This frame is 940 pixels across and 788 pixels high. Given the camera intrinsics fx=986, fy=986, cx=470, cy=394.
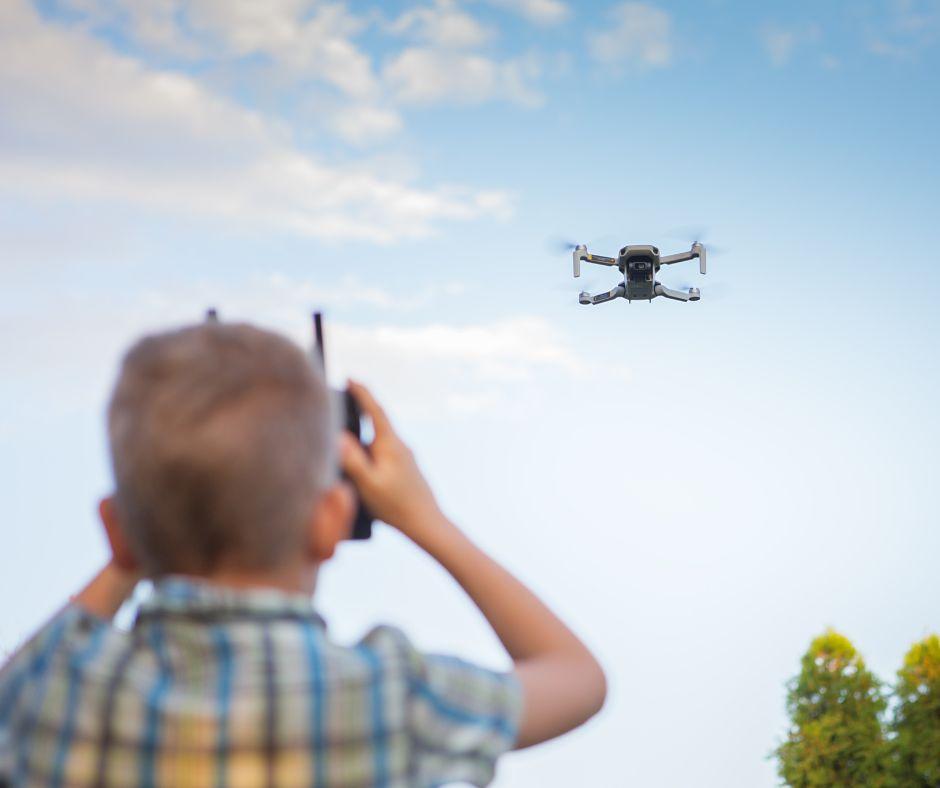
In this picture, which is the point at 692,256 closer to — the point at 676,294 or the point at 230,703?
the point at 676,294

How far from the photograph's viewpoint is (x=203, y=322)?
1462 millimetres

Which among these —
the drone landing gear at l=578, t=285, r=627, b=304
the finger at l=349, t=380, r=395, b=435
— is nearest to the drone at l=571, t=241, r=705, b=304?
the drone landing gear at l=578, t=285, r=627, b=304

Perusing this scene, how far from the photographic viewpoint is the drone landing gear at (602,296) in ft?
87.1

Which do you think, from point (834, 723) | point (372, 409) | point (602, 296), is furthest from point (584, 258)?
point (372, 409)

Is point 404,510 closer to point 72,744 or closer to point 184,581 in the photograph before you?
point 184,581

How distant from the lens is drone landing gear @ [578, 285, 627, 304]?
2656 centimetres

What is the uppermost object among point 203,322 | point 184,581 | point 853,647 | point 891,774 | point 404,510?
point 203,322

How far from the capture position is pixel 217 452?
1.27 meters

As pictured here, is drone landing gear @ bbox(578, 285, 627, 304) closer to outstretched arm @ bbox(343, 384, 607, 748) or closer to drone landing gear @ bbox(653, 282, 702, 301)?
drone landing gear @ bbox(653, 282, 702, 301)

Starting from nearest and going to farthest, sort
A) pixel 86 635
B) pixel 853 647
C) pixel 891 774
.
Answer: pixel 86 635
pixel 891 774
pixel 853 647

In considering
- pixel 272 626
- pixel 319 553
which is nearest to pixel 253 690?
pixel 272 626

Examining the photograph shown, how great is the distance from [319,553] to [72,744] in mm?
393

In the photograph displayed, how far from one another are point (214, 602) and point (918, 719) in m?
13.4

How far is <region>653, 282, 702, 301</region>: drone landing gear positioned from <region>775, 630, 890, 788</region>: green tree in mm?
14174
